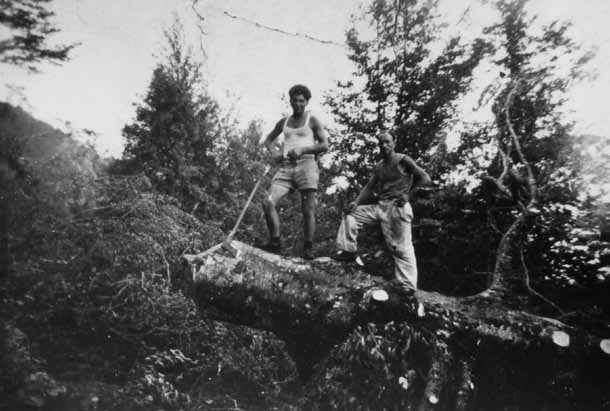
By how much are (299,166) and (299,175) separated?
11 cm

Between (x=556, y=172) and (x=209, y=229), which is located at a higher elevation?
(x=556, y=172)

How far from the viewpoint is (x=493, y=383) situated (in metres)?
3.15

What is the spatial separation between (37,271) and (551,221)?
9.40m

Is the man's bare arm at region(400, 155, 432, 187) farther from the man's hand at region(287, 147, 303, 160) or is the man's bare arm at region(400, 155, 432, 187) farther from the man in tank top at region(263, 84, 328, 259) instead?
the man's hand at region(287, 147, 303, 160)

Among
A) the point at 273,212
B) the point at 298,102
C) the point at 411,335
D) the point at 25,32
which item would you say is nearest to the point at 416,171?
the point at 298,102

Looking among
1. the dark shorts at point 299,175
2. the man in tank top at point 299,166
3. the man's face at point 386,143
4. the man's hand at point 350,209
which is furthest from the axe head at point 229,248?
the man's face at point 386,143

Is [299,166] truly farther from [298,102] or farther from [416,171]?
[416,171]

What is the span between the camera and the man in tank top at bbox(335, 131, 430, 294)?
388 cm

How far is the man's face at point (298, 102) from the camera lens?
157 inches

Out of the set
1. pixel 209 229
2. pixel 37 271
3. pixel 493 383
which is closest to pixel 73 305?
pixel 37 271

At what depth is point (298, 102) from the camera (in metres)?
3.99

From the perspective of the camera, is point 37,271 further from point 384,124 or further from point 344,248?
point 384,124

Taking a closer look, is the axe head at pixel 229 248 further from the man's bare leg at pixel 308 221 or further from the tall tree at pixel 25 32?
the tall tree at pixel 25 32

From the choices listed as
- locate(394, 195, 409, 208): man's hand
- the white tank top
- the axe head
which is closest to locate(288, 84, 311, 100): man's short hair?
the white tank top
